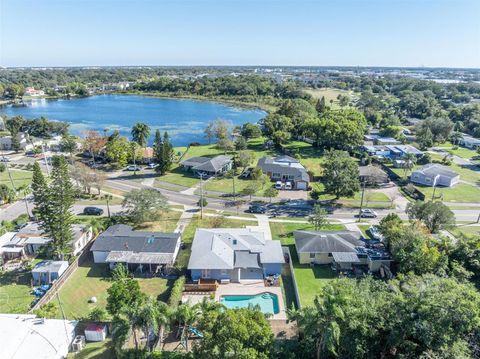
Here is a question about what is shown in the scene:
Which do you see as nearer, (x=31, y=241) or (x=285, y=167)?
(x=31, y=241)

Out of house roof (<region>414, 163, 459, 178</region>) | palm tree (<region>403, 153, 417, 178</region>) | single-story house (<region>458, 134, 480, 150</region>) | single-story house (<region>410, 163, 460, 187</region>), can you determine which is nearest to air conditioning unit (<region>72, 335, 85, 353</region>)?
single-story house (<region>410, 163, 460, 187</region>)

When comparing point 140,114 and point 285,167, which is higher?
point 285,167

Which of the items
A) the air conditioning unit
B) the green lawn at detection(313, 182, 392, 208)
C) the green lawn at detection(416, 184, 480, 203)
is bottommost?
the green lawn at detection(416, 184, 480, 203)

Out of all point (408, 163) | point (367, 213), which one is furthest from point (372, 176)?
point (367, 213)

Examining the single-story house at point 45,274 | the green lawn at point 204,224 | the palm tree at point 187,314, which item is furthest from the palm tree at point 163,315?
the single-story house at point 45,274

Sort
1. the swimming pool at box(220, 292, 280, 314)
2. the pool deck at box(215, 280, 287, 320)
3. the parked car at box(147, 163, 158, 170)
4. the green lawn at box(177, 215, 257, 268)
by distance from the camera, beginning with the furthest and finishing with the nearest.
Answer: the parked car at box(147, 163, 158, 170) → the green lawn at box(177, 215, 257, 268) → the pool deck at box(215, 280, 287, 320) → the swimming pool at box(220, 292, 280, 314)

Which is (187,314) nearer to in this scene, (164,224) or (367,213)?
(164,224)

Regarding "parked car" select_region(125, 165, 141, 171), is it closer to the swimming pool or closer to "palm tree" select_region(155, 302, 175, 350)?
the swimming pool

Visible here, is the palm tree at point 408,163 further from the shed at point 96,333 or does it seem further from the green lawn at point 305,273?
the shed at point 96,333
